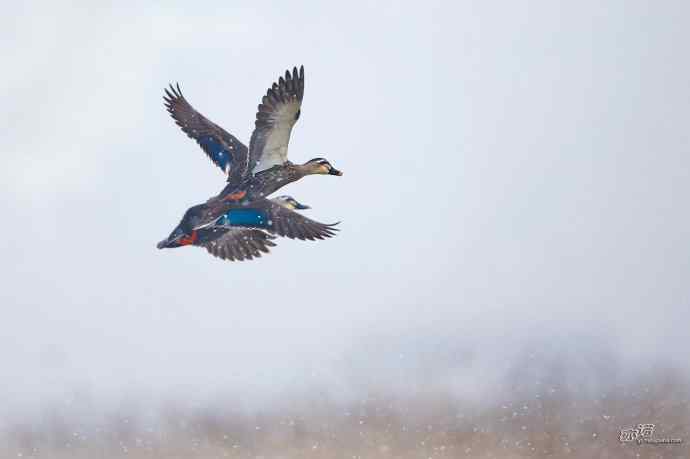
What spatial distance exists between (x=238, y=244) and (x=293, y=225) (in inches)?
68.3

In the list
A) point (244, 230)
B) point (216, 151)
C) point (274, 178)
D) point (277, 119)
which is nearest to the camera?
point (277, 119)

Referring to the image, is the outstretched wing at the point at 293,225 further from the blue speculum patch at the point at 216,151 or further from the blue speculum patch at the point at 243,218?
the blue speculum patch at the point at 216,151

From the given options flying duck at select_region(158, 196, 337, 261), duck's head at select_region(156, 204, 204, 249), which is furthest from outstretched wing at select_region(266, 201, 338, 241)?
duck's head at select_region(156, 204, 204, 249)

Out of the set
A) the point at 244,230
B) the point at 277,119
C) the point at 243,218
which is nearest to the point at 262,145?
the point at 277,119

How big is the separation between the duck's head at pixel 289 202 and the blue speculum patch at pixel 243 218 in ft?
1.71

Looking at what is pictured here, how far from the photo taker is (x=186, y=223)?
21.5 m

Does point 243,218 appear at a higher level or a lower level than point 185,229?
higher

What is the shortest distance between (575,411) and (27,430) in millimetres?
13574

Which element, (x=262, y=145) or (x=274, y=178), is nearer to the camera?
(x=262, y=145)

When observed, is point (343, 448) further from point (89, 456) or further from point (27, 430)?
point (27, 430)

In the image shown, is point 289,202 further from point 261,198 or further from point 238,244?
point 238,244

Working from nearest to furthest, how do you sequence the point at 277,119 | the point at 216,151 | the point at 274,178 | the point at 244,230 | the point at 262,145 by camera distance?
the point at 277,119, the point at 262,145, the point at 274,178, the point at 244,230, the point at 216,151

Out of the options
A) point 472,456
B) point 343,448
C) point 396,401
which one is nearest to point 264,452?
point 343,448

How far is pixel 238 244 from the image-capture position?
73.3 feet
